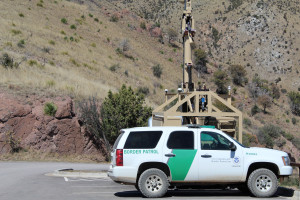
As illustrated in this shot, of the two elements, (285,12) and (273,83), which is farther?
(285,12)

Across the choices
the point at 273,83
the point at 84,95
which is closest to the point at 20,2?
the point at 84,95

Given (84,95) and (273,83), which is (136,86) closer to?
(84,95)

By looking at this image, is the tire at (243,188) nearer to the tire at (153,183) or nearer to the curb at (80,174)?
the tire at (153,183)

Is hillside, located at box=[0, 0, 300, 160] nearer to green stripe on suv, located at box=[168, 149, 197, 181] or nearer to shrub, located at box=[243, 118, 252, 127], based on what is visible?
shrub, located at box=[243, 118, 252, 127]

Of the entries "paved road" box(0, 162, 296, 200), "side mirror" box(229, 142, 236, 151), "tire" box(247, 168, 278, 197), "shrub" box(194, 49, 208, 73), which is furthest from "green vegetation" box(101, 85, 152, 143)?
"shrub" box(194, 49, 208, 73)

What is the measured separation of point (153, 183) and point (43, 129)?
57.9 feet

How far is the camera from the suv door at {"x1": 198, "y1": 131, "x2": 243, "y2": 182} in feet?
38.3

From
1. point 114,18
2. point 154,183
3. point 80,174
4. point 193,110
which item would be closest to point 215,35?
point 114,18

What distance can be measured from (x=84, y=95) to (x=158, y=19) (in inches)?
2716

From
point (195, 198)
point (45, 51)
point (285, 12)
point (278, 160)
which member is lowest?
point (195, 198)

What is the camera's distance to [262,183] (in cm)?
1180

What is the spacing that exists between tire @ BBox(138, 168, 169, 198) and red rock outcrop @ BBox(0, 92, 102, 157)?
16874 mm

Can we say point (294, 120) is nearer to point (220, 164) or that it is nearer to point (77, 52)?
point (77, 52)

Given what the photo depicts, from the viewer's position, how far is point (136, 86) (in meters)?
49.0
